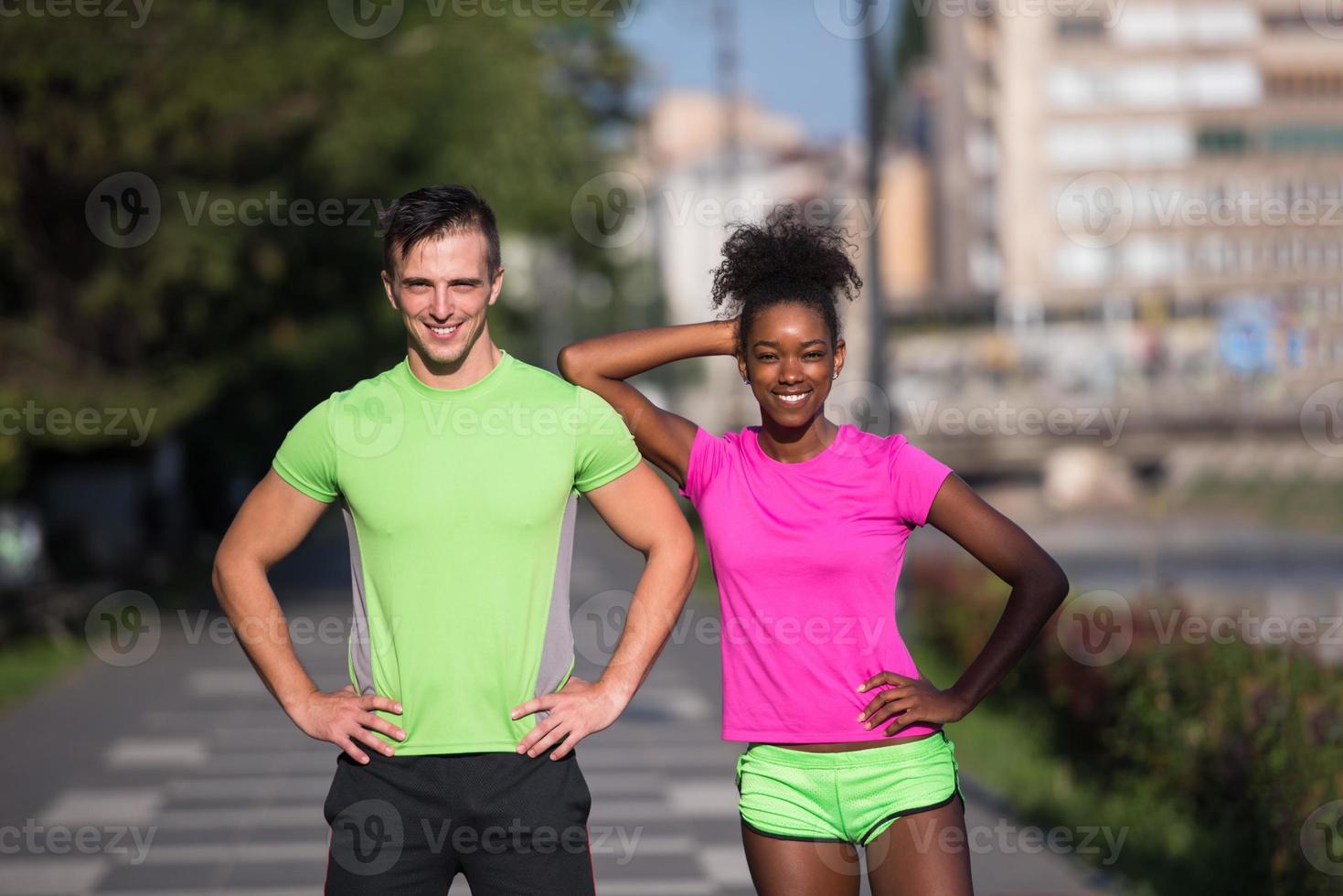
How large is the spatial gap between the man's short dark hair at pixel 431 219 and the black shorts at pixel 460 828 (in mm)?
954

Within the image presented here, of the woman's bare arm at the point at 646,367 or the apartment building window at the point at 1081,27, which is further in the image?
the apartment building window at the point at 1081,27

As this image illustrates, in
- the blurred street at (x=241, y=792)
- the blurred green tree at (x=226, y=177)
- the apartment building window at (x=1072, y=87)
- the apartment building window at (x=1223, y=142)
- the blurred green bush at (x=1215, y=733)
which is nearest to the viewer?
the blurred green bush at (x=1215, y=733)

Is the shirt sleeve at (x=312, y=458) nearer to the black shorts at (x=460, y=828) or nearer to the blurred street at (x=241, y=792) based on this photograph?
the black shorts at (x=460, y=828)

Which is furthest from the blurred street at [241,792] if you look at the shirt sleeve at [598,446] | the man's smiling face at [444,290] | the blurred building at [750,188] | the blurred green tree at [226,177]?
the blurred building at [750,188]

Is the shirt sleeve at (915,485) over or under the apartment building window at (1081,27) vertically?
under

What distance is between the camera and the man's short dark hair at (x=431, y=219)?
11.9ft

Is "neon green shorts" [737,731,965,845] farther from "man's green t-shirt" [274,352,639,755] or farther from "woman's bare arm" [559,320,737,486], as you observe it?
"woman's bare arm" [559,320,737,486]

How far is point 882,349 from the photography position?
1653 cm

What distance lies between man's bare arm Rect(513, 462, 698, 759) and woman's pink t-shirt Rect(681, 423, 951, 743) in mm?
102

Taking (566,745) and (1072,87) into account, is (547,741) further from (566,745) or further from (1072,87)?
(1072,87)

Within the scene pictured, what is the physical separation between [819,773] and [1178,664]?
564 cm

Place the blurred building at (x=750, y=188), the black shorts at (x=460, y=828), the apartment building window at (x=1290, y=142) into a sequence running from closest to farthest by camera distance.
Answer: the black shorts at (x=460, y=828)
the blurred building at (x=750, y=188)
the apartment building window at (x=1290, y=142)

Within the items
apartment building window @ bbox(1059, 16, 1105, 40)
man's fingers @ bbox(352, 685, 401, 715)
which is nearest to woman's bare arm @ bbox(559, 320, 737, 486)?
man's fingers @ bbox(352, 685, 401, 715)

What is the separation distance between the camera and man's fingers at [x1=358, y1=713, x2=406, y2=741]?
3588 millimetres
